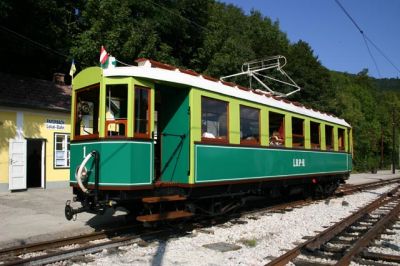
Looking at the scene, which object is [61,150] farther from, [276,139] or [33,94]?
[276,139]

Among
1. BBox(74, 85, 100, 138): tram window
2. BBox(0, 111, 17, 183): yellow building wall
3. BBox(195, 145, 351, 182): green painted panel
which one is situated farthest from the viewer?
BBox(0, 111, 17, 183): yellow building wall

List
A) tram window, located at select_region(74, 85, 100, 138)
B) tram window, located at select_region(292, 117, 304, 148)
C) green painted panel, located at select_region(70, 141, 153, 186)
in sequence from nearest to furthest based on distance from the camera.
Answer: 1. green painted panel, located at select_region(70, 141, 153, 186)
2. tram window, located at select_region(74, 85, 100, 138)
3. tram window, located at select_region(292, 117, 304, 148)

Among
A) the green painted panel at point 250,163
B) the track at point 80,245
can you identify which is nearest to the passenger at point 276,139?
the green painted panel at point 250,163

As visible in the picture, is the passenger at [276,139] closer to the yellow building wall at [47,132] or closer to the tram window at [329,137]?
the tram window at [329,137]

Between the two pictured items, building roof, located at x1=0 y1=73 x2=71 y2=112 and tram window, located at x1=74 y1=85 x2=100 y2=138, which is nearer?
tram window, located at x1=74 y1=85 x2=100 y2=138

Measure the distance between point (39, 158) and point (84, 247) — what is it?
44.5 feet

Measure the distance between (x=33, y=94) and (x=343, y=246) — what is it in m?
15.0

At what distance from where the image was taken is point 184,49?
28.4 metres

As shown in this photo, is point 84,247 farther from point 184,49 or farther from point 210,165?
point 184,49

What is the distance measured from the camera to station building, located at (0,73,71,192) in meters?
16.9

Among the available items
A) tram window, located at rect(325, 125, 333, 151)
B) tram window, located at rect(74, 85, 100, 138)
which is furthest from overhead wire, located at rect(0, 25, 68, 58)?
tram window, located at rect(325, 125, 333, 151)

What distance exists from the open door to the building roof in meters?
1.48

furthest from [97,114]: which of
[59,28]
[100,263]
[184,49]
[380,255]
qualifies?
[184,49]

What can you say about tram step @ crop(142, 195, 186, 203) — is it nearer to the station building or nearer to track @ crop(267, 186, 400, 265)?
track @ crop(267, 186, 400, 265)
